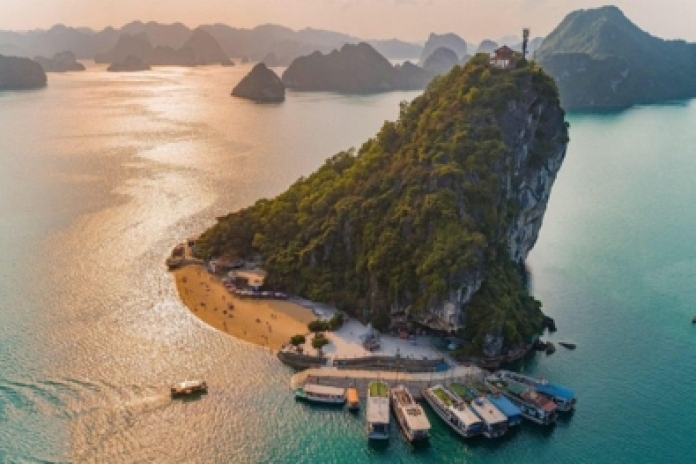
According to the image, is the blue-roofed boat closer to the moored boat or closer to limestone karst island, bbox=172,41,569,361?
limestone karst island, bbox=172,41,569,361

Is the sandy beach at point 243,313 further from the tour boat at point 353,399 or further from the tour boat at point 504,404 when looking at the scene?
the tour boat at point 504,404

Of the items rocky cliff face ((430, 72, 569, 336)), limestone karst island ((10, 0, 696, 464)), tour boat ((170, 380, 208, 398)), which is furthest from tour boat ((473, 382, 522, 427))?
tour boat ((170, 380, 208, 398))

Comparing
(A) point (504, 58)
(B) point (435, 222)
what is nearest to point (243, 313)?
(B) point (435, 222)

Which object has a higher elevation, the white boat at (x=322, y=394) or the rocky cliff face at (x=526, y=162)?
the rocky cliff face at (x=526, y=162)

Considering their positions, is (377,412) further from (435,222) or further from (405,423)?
(435,222)

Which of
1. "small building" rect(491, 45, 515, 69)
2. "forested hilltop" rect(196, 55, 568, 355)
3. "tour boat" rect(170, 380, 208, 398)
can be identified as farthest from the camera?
"small building" rect(491, 45, 515, 69)

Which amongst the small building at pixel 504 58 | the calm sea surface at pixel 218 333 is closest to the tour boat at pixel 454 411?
the calm sea surface at pixel 218 333

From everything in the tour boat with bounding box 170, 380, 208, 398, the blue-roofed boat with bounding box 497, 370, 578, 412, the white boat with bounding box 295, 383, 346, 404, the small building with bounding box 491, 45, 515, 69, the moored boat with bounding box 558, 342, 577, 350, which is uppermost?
the small building with bounding box 491, 45, 515, 69
